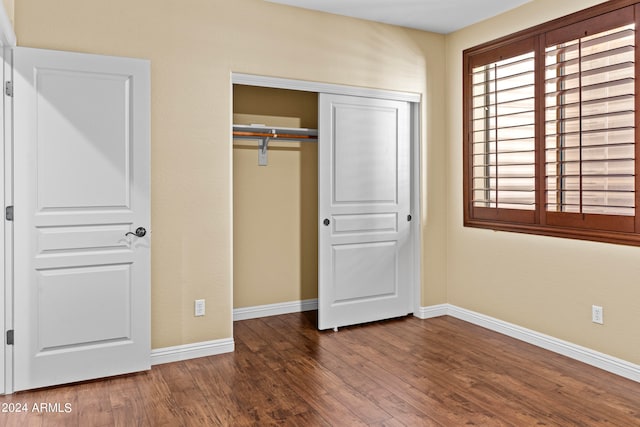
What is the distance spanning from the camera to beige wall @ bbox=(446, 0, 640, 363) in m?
3.27

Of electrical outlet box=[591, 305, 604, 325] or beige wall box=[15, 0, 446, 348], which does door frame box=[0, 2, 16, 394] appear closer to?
beige wall box=[15, 0, 446, 348]

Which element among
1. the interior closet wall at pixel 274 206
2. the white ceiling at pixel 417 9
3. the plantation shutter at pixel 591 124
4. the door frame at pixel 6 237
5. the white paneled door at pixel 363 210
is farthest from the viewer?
the interior closet wall at pixel 274 206

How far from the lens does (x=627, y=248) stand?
10.5ft

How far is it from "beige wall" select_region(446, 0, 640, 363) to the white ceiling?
17 cm

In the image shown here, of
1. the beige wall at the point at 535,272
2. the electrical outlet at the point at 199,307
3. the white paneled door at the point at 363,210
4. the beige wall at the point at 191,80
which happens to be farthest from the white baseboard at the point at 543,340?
the beige wall at the point at 191,80

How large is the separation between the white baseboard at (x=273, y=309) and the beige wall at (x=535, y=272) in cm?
141

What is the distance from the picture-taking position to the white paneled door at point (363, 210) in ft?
13.7

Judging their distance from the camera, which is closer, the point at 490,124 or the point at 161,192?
the point at 161,192

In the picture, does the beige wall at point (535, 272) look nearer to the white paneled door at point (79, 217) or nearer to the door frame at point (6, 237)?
the white paneled door at point (79, 217)

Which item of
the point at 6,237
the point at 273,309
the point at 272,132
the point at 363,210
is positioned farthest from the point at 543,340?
the point at 6,237

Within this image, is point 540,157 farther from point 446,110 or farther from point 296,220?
point 296,220

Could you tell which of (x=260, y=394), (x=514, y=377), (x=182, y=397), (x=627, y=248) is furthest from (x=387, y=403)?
(x=627, y=248)

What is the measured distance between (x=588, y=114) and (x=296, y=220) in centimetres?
266

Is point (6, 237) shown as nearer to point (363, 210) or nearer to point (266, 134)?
point (266, 134)
